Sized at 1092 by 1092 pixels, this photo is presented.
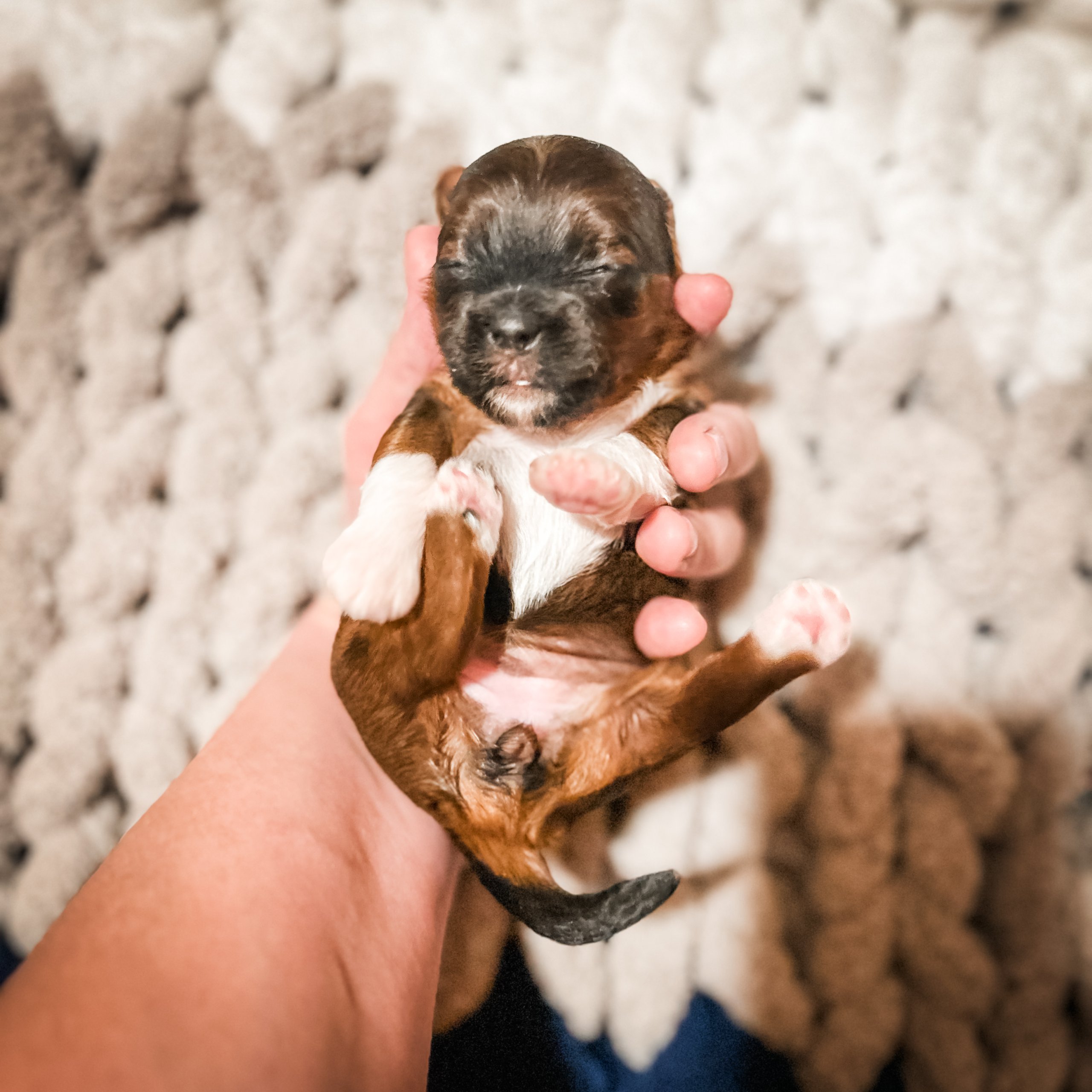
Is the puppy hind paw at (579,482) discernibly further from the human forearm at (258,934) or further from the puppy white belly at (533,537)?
the human forearm at (258,934)

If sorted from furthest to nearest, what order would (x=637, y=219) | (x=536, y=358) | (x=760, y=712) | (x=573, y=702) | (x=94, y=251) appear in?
(x=94, y=251), (x=760, y=712), (x=573, y=702), (x=637, y=219), (x=536, y=358)

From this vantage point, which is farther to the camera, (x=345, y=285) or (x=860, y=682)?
(x=345, y=285)

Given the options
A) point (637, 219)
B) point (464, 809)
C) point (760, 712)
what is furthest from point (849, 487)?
point (464, 809)

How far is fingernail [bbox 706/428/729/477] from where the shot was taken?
1043 millimetres

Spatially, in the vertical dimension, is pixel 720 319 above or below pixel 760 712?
above

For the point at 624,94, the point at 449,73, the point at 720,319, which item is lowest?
the point at 720,319

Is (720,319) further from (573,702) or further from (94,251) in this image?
(94,251)

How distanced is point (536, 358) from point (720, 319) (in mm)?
355

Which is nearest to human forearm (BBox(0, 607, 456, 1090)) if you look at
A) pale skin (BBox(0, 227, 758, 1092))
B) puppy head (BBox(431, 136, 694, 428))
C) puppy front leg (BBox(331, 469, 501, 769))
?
pale skin (BBox(0, 227, 758, 1092))

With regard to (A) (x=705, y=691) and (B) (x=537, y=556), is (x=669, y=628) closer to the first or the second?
(A) (x=705, y=691)

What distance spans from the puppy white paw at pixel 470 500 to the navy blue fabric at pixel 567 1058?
35.6 inches

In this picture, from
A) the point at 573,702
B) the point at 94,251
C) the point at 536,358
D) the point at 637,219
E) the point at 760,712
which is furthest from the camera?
the point at 94,251

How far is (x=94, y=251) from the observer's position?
1.50 m

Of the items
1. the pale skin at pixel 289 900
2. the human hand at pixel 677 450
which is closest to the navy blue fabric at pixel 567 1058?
the pale skin at pixel 289 900
